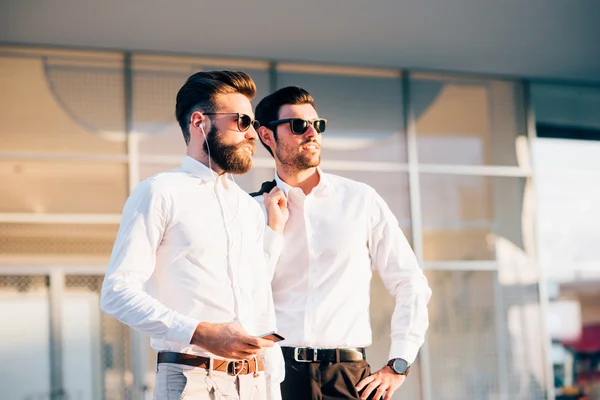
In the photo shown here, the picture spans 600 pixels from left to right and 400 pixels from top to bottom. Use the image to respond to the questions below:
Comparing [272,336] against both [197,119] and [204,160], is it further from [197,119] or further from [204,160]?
[197,119]

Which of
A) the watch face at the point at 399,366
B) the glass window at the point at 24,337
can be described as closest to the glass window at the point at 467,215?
the glass window at the point at 24,337

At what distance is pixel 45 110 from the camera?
10.1m

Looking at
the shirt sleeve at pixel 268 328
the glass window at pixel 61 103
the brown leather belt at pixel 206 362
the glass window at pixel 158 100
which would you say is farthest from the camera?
the glass window at pixel 158 100

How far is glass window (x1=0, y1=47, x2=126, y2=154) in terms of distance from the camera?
10070 millimetres

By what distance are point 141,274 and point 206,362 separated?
12.8 inches

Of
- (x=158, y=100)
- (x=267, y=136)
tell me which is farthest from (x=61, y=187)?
(x=267, y=136)

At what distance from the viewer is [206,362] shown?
3049mm

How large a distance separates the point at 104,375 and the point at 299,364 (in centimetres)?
613

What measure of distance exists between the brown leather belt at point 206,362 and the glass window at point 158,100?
741cm

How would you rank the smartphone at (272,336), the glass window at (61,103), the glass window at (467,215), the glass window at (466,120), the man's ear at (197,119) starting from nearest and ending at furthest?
1. the smartphone at (272,336)
2. the man's ear at (197,119)
3. the glass window at (61,103)
4. the glass window at (467,215)
5. the glass window at (466,120)

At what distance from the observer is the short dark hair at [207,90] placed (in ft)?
11.1

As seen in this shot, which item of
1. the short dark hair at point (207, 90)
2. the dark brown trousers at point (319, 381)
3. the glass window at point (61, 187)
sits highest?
the glass window at point (61, 187)

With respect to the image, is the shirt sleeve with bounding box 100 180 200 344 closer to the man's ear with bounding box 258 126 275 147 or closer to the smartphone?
the smartphone

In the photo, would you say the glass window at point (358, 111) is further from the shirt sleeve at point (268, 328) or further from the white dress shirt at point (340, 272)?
the shirt sleeve at point (268, 328)
